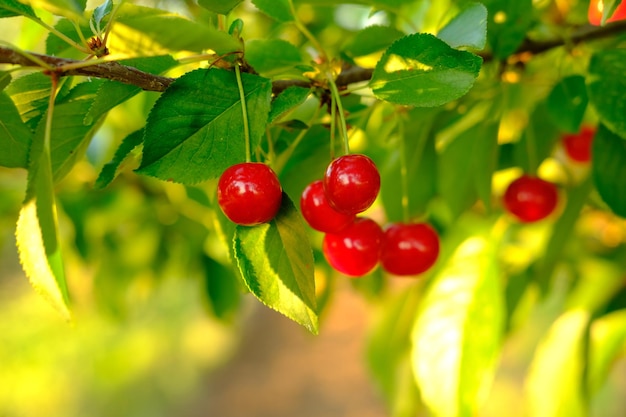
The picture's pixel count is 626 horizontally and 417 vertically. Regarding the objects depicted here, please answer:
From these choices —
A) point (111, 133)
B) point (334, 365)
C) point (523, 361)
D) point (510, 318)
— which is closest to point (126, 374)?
point (334, 365)

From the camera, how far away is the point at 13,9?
2.12 ft

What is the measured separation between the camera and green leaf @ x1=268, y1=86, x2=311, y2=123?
25.2 inches

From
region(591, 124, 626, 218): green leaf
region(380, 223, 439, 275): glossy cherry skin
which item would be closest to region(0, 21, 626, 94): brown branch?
region(380, 223, 439, 275): glossy cherry skin

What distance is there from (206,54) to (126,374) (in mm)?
4526

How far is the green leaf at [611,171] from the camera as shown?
889 millimetres

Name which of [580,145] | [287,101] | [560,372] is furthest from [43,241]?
[560,372]

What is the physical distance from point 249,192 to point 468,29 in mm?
286

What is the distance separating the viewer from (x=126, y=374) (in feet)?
15.7

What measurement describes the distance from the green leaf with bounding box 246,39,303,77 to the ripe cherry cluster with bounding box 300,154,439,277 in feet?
0.47

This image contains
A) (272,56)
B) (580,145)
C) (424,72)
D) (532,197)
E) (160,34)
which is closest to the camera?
(160,34)

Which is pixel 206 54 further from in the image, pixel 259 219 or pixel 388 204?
pixel 388 204

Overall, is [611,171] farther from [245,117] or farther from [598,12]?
[245,117]

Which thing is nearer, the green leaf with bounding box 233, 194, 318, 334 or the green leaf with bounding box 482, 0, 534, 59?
the green leaf with bounding box 233, 194, 318, 334

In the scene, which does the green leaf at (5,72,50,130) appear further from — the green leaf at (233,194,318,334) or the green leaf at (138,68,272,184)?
the green leaf at (233,194,318,334)
